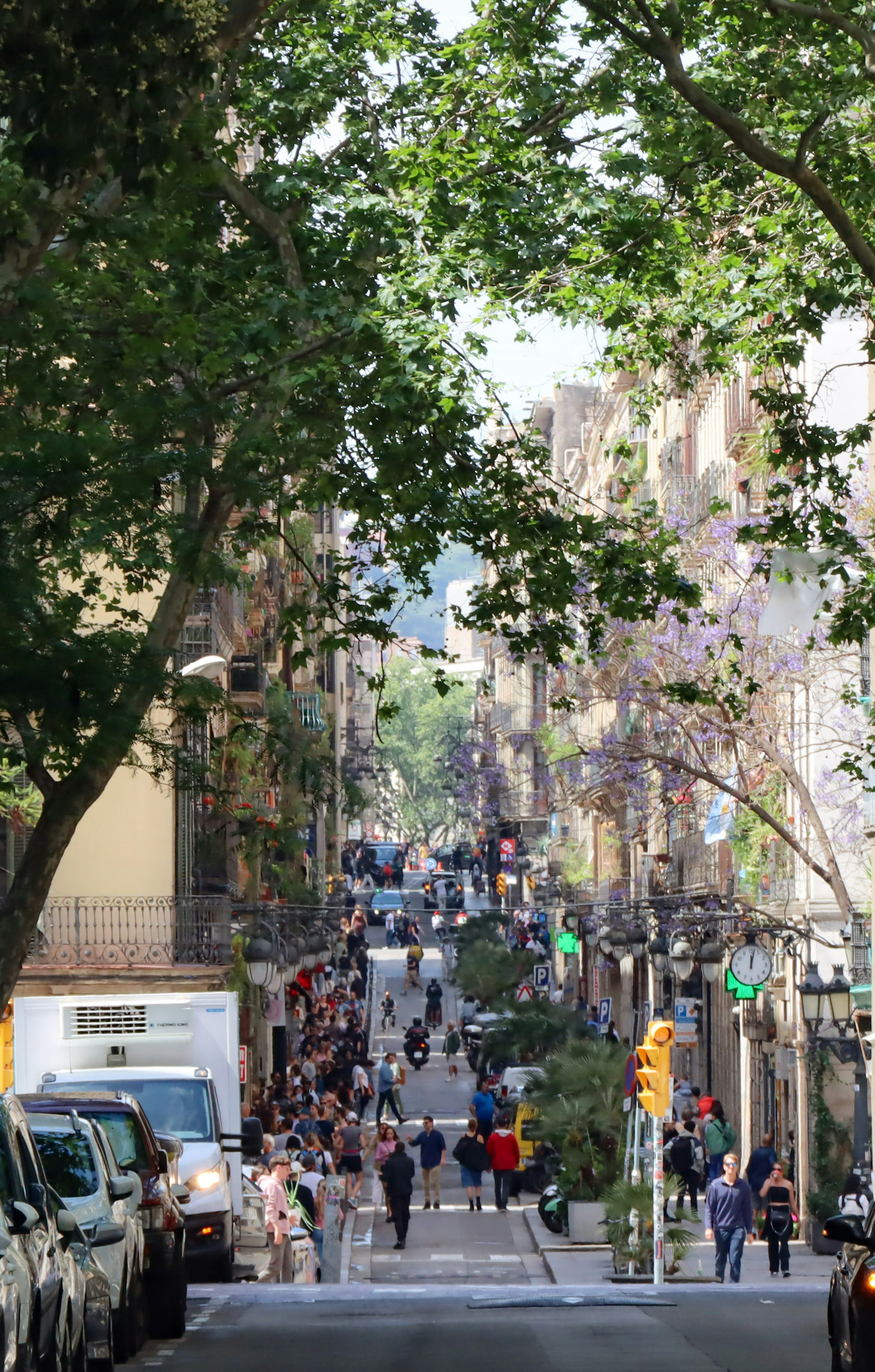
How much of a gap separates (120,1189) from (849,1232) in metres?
4.60

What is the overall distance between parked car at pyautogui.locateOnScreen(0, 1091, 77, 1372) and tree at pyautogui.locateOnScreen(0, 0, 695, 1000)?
395 centimetres

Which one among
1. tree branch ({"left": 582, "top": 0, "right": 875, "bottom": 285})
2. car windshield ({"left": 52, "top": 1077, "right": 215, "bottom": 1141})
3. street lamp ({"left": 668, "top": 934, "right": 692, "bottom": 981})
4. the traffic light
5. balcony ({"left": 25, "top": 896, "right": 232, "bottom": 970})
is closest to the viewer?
tree branch ({"left": 582, "top": 0, "right": 875, "bottom": 285})

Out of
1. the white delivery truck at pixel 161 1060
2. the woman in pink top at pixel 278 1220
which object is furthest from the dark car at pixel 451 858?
the white delivery truck at pixel 161 1060

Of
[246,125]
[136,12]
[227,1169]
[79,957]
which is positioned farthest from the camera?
[79,957]

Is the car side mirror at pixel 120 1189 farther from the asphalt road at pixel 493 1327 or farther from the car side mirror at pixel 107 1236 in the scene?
the asphalt road at pixel 493 1327

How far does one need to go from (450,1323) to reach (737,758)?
12.4 m

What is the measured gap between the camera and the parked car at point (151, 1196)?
16.1 m

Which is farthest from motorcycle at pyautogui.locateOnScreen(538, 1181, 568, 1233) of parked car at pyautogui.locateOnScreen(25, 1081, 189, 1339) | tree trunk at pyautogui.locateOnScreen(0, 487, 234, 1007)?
tree trunk at pyautogui.locateOnScreen(0, 487, 234, 1007)

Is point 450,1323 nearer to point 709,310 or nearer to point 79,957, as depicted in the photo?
point 709,310

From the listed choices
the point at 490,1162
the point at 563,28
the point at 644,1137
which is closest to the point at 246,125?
the point at 563,28

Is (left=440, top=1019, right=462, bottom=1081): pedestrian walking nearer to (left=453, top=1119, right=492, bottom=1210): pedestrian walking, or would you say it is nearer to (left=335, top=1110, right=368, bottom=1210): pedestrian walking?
(left=335, top=1110, right=368, bottom=1210): pedestrian walking

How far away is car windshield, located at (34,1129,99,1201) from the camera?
1390 cm

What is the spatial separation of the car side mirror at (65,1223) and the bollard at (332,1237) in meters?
16.7

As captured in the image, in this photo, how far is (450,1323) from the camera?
1767cm
